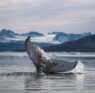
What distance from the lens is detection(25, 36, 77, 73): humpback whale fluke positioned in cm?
4678

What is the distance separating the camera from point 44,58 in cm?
4759

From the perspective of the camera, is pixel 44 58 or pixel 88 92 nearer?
pixel 88 92

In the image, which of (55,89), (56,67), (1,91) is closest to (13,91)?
(1,91)

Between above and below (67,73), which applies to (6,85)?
above

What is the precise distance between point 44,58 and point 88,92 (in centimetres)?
1990

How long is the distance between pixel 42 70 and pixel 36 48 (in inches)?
96.4

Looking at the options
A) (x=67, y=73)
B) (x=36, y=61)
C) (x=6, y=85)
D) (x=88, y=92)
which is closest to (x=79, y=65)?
(x=67, y=73)

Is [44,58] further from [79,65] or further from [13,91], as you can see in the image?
[13,91]

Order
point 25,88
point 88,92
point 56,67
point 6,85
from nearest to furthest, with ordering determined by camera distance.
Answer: point 88,92 < point 25,88 < point 6,85 < point 56,67

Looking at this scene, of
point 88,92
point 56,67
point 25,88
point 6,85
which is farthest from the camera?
point 56,67

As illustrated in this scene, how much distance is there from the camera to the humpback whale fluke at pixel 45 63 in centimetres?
4678

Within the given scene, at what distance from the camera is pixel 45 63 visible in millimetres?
47344

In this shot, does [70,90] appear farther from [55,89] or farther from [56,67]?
[56,67]

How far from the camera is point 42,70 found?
47.4 meters
